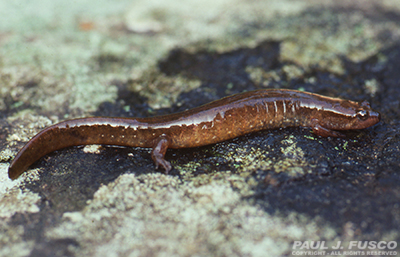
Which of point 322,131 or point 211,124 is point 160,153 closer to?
point 211,124

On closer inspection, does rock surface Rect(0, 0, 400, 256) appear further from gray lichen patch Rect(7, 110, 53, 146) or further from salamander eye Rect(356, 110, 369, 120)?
salamander eye Rect(356, 110, 369, 120)

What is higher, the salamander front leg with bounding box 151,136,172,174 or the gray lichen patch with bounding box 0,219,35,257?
the salamander front leg with bounding box 151,136,172,174

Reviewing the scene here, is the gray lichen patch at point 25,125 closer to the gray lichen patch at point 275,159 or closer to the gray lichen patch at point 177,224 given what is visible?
the gray lichen patch at point 177,224

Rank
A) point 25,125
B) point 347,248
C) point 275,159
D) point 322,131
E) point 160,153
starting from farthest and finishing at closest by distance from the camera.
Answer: point 25,125 < point 322,131 < point 160,153 < point 275,159 < point 347,248

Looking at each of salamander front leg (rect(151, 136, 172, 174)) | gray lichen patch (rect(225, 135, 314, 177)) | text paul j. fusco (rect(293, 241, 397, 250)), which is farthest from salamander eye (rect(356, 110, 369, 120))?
salamander front leg (rect(151, 136, 172, 174))

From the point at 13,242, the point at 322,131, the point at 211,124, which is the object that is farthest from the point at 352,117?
the point at 13,242

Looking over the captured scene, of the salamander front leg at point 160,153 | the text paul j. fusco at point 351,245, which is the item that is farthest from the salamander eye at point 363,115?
the salamander front leg at point 160,153
